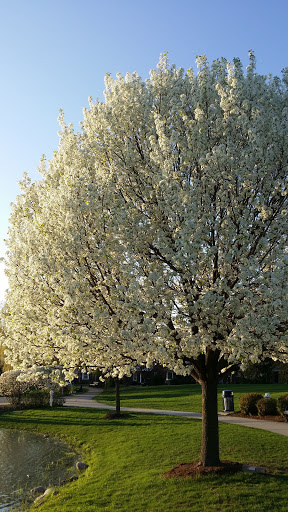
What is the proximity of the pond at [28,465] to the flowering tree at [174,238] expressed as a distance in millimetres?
5575

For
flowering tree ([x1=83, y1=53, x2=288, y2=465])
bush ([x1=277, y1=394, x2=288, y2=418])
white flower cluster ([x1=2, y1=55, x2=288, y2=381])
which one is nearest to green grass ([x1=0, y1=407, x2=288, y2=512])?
flowering tree ([x1=83, y1=53, x2=288, y2=465])

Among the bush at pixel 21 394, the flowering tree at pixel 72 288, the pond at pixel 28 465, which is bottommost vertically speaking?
the pond at pixel 28 465

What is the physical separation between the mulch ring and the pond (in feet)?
15.6

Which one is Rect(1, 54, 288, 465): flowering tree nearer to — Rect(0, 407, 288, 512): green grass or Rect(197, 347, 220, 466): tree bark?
Rect(197, 347, 220, 466): tree bark

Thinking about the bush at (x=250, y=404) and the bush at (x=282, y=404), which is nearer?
the bush at (x=282, y=404)

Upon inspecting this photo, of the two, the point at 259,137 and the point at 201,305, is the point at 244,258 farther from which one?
the point at 259,137

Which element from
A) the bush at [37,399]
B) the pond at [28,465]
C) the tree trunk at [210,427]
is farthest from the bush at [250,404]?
the bush at [37,399]

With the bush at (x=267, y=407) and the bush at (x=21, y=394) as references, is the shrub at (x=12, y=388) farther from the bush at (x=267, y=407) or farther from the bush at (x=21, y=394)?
the bush at (x=267, y=407)

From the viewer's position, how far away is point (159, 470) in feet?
44.7

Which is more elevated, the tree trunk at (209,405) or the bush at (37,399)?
the tree trunk at (209,405)

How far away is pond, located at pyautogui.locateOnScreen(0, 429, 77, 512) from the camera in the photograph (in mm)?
14234

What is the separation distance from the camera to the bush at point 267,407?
25.2 m

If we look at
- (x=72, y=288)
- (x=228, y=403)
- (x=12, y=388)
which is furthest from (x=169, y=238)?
(x=12, y=388)

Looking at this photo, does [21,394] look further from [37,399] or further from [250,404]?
[250,404]
